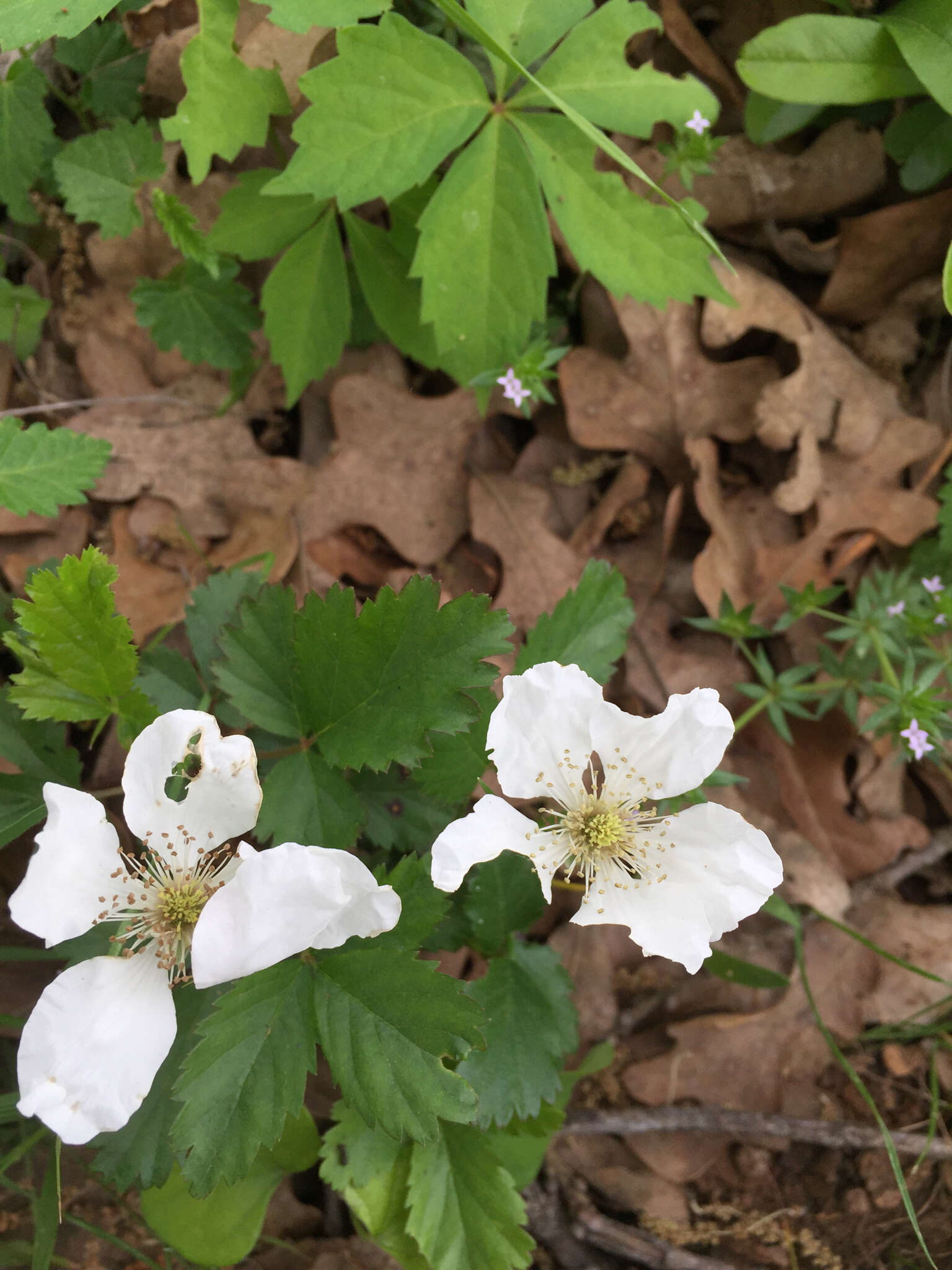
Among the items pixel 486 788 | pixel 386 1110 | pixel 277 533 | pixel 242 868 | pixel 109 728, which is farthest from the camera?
pixel 277 533

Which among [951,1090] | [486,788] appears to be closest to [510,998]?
[486,788]

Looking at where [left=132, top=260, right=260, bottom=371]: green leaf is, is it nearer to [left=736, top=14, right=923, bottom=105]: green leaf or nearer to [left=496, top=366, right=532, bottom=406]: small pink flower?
[left=496, top=366, right=532, bottom=406]: small pink flower

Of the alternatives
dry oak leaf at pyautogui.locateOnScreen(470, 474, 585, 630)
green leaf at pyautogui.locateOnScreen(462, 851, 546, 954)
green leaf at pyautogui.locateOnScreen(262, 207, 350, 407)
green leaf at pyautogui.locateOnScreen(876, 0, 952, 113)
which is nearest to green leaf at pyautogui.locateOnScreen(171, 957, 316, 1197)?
green leaf at pyautogui.locateOnScreen(462, 851, 546, 954)

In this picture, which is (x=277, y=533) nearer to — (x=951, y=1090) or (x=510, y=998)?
(x=510, y=998)

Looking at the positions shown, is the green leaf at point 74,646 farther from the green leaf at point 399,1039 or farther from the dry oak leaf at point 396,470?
the dry oak leaf at point 396,470

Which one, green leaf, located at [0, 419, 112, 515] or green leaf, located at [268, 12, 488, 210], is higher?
green leaf, located at [268, 12, 488, 210]

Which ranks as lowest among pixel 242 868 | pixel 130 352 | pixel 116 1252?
pixel 116 1252

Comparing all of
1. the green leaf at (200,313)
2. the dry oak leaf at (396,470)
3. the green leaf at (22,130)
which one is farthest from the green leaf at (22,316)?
the dry oak leaf at (396,470)

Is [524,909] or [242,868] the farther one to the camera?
[524,909]
